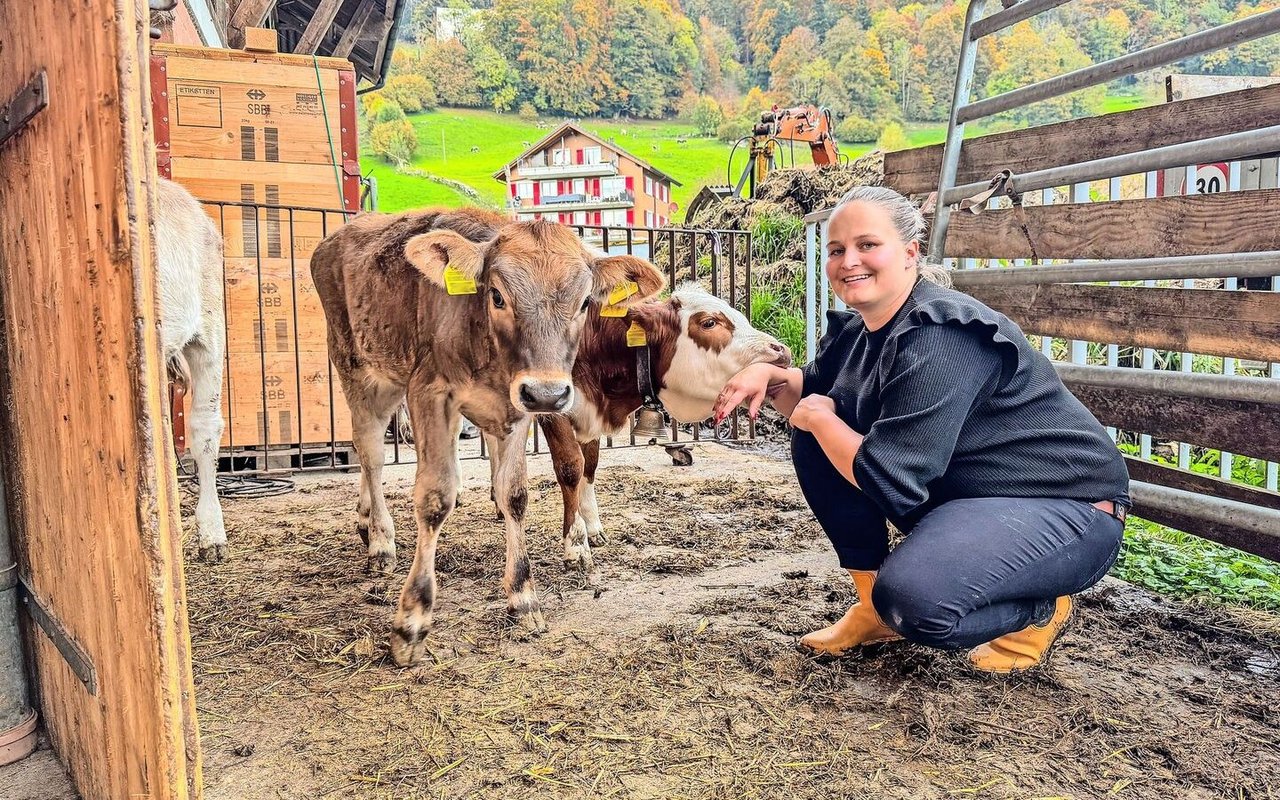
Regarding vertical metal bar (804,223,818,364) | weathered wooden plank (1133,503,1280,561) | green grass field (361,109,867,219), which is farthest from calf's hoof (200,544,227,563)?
green grass field (361,109,867,219)

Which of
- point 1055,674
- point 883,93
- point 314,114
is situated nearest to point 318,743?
point 1055,674

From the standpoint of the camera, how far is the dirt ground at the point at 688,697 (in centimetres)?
214

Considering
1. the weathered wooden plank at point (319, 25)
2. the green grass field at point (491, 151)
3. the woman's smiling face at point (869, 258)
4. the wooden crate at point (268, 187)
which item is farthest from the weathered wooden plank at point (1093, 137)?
the green grass field at point (491, 151)

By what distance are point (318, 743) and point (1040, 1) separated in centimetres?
399

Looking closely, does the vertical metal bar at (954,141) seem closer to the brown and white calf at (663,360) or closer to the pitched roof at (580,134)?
the brown and white calf at (663,360)

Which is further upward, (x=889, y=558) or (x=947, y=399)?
(x=947, y=399)

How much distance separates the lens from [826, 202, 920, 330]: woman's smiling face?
2500mm

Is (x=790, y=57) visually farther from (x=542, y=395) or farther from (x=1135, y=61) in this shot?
(x=542, y=395)

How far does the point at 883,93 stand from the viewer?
57.5m

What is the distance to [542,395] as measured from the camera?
280cm

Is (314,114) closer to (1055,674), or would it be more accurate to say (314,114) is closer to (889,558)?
(889,558)

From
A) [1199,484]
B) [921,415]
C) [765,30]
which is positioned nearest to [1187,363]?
[1199,484]

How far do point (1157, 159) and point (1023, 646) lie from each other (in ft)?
6.01

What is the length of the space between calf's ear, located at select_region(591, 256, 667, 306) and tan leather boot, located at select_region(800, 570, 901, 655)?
4.77 ft
